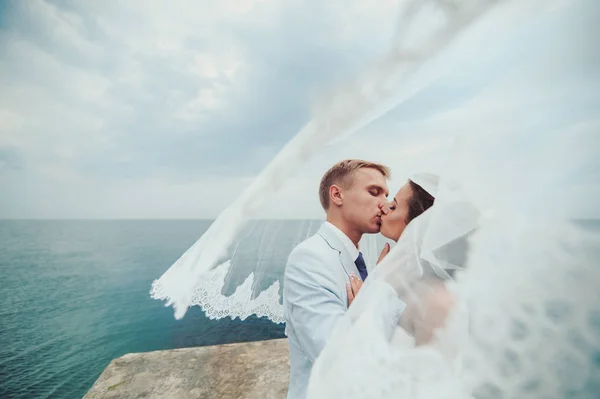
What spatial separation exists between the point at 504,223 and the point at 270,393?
11.9 feet

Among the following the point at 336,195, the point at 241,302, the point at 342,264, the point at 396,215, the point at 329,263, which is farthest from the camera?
the point at 241,302

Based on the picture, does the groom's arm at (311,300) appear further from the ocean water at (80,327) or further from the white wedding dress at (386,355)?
the ocean water at (80,327)

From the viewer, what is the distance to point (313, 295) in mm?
1255

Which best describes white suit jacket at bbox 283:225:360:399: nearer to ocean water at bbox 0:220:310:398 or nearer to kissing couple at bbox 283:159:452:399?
kissing couple at bbox 283:159:452:399

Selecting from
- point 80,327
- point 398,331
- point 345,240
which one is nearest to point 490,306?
point 398,331

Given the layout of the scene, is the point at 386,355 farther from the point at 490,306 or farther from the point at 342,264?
the point at 342,264

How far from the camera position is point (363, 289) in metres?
1.13

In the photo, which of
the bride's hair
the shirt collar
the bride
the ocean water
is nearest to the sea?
the ocean water

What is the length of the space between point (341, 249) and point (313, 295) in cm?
43

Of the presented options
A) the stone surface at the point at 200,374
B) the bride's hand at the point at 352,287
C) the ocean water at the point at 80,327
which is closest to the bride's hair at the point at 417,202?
the bride's hand at the point at 352,287

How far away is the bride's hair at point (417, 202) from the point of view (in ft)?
5.23

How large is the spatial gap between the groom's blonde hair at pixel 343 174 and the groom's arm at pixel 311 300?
62 centimetres

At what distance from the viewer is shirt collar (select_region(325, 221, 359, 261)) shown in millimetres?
1663

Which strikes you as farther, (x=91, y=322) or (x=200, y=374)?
(x=91, y=322)
